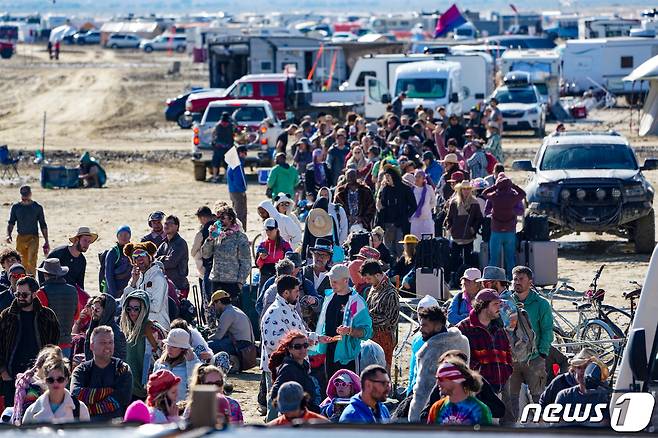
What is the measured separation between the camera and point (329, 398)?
30.2 feet

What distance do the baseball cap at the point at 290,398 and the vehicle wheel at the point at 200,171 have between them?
23.6 meters

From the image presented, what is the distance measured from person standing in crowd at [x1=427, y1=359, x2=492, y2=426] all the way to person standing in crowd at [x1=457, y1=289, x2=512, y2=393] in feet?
6.52

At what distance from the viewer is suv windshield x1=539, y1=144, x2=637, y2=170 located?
19703mm

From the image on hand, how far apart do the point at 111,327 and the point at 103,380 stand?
4.15 ft

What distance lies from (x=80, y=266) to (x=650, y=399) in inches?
306

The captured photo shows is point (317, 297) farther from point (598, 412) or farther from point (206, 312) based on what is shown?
point (598, 412)

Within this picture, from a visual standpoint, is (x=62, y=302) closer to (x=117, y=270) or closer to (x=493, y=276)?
(x=117, y=270)

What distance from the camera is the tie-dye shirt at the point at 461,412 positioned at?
711 centimetres

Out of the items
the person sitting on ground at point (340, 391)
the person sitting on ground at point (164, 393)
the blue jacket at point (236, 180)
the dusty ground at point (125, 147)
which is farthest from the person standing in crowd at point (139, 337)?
the blue jacket at point (236, 180)

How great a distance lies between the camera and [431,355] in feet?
28.4

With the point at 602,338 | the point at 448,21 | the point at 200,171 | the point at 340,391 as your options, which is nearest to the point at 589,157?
the point at 602,338

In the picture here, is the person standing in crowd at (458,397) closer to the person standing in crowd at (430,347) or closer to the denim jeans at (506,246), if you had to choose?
the person standing in crowd at (430,347)

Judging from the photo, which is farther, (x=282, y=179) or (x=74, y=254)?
(x=282, y=179)

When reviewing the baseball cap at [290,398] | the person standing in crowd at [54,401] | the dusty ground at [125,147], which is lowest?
the dusty ground at [125,147]
